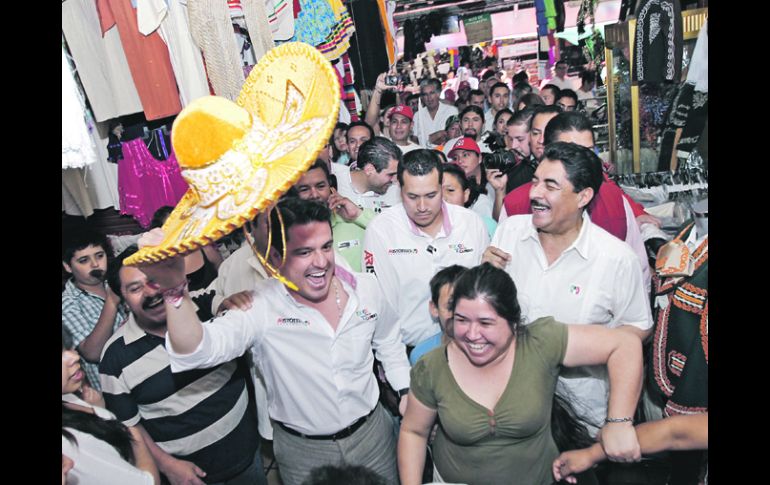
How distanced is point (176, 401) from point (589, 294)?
1652 mm

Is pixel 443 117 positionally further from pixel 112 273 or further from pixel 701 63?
pixel 112 273

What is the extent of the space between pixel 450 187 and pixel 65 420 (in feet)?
7.28

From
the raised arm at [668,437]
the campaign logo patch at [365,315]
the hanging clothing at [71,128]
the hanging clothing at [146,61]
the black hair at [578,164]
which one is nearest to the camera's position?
the hanging clothing at [71,128]

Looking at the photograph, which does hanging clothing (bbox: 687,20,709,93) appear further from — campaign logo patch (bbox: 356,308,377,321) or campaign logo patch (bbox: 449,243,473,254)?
campaign logo patch (bbox: 356,308,377,321)

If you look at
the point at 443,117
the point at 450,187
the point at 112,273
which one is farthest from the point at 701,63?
the point at 112,273

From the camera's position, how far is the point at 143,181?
2.93 metres

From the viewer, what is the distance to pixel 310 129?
1.26 meters

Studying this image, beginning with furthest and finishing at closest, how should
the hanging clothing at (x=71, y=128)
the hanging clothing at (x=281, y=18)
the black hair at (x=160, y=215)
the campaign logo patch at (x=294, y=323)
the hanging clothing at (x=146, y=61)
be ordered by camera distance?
the hanging clothing at (x=281, y=18)
the black hair at (x=160, y=215)
the hanging clothing at (x=146, y=61)
the campaign logo patch at (x=294, y=323)
the hanging clothing at (x=71, y=128)

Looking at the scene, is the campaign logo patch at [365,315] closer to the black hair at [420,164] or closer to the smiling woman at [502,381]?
the smiling woman at [502,381]

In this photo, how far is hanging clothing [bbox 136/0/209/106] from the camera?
8.38ft

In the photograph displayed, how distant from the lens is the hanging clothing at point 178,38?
2555 mm

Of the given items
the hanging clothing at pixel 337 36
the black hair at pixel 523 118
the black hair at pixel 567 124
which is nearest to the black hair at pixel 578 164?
the black hair at pixel 567 124

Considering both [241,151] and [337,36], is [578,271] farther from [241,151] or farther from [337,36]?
[337,36]

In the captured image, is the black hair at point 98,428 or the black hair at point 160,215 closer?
the black hair at point 98,428
